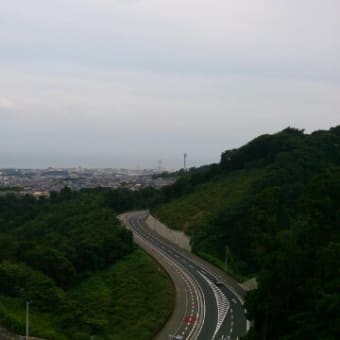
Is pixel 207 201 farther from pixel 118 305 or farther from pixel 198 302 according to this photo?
pixel 118 305

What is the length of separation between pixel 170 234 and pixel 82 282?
43.6 feet

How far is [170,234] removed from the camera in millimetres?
45469

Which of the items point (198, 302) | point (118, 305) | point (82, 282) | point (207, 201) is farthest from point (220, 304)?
point (207, 201)

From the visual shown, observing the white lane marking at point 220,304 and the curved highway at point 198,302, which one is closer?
the curved highway at point 198,302

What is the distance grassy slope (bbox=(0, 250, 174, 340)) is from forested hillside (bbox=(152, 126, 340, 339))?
533 centimetres

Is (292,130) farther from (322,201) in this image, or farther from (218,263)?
(322,201)

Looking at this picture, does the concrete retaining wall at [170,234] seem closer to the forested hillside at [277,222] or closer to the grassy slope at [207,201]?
the grassy slope at [207,201]

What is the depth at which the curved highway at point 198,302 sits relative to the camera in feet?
80.1

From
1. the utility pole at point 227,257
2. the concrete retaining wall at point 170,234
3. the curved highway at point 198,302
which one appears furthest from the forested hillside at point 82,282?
the utility pole at point 227,257

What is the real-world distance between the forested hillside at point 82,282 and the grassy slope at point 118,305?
39 millimetres

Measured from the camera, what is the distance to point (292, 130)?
59.7m

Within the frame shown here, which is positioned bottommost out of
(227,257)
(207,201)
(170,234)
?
(227,257)

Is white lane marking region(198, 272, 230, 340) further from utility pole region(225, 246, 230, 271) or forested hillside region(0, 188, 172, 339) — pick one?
utility pole region(225, 246, 230, 271)

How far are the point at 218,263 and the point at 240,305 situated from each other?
8233mm
